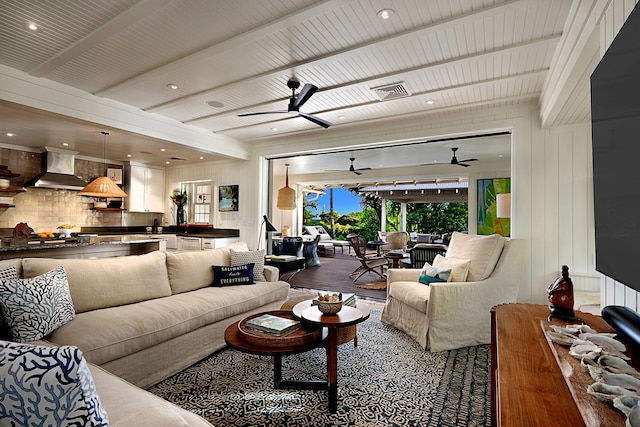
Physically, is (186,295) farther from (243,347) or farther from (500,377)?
(500,377)

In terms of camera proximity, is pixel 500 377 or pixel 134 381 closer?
pixel 500 377

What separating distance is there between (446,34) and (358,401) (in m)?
2.80

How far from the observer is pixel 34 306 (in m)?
1.96

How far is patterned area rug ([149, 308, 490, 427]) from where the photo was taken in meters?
1.94

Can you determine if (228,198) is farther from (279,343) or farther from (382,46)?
(279,343)

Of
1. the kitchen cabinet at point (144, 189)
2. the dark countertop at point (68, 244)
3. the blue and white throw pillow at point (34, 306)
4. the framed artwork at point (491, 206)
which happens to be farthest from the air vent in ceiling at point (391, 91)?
the kitchen cabinet at point (144, 189)

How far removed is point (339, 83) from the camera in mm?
3580

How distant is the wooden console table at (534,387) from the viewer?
826 mm

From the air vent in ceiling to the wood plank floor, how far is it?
9.43ft

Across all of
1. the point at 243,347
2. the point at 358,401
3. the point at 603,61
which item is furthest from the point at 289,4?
the point at 358,401

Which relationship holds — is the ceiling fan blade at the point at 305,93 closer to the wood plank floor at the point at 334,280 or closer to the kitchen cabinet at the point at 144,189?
the wood plank floor at the point at 334,280

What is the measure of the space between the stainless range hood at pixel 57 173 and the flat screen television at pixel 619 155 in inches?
291

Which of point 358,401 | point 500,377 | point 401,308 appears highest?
point 500,377

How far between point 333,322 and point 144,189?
6.80 meters
